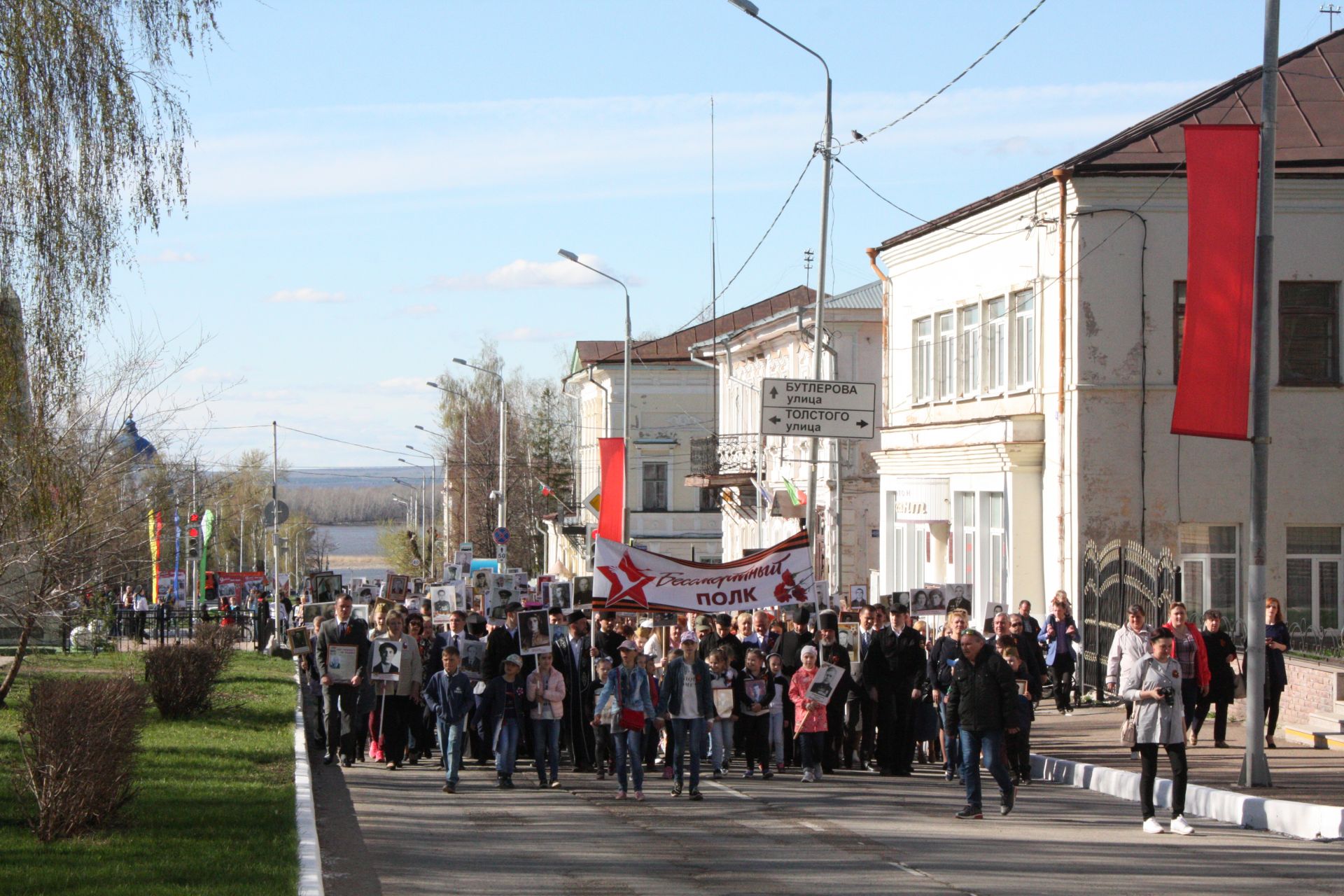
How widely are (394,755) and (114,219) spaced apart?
8705 mm

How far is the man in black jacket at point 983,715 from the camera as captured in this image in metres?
14.7

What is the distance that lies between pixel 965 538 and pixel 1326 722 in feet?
45.0

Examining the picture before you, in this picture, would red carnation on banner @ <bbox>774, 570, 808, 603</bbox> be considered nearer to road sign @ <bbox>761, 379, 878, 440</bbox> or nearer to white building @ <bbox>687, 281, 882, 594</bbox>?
road sign @ <bbox>761, 379, 878, 440</bbox>

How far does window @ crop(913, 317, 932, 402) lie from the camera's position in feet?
117

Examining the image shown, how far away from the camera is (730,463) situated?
5194cm

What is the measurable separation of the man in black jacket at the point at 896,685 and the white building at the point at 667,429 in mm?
45525

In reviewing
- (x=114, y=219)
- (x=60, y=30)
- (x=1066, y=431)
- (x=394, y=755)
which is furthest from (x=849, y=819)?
(x=1066, y=431)

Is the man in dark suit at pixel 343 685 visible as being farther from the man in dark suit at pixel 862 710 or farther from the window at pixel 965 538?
the window at pixel 965 538

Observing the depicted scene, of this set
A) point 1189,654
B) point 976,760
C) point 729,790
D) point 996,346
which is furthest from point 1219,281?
point 996,346

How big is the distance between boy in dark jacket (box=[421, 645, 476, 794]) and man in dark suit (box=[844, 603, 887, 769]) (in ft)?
14.1

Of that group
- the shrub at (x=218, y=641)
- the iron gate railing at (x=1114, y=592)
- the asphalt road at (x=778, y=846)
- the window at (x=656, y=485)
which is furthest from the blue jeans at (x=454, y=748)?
the window at (x=656, y=485)

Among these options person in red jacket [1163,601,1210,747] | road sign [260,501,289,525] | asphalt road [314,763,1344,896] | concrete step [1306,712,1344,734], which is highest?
road sign [260,501,289,525]

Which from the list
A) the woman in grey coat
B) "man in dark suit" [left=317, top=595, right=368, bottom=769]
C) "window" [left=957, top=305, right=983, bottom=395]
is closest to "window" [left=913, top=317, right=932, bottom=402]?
"window" [left=957, top=305, right=983, bottom=395]

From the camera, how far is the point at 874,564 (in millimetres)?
44219
